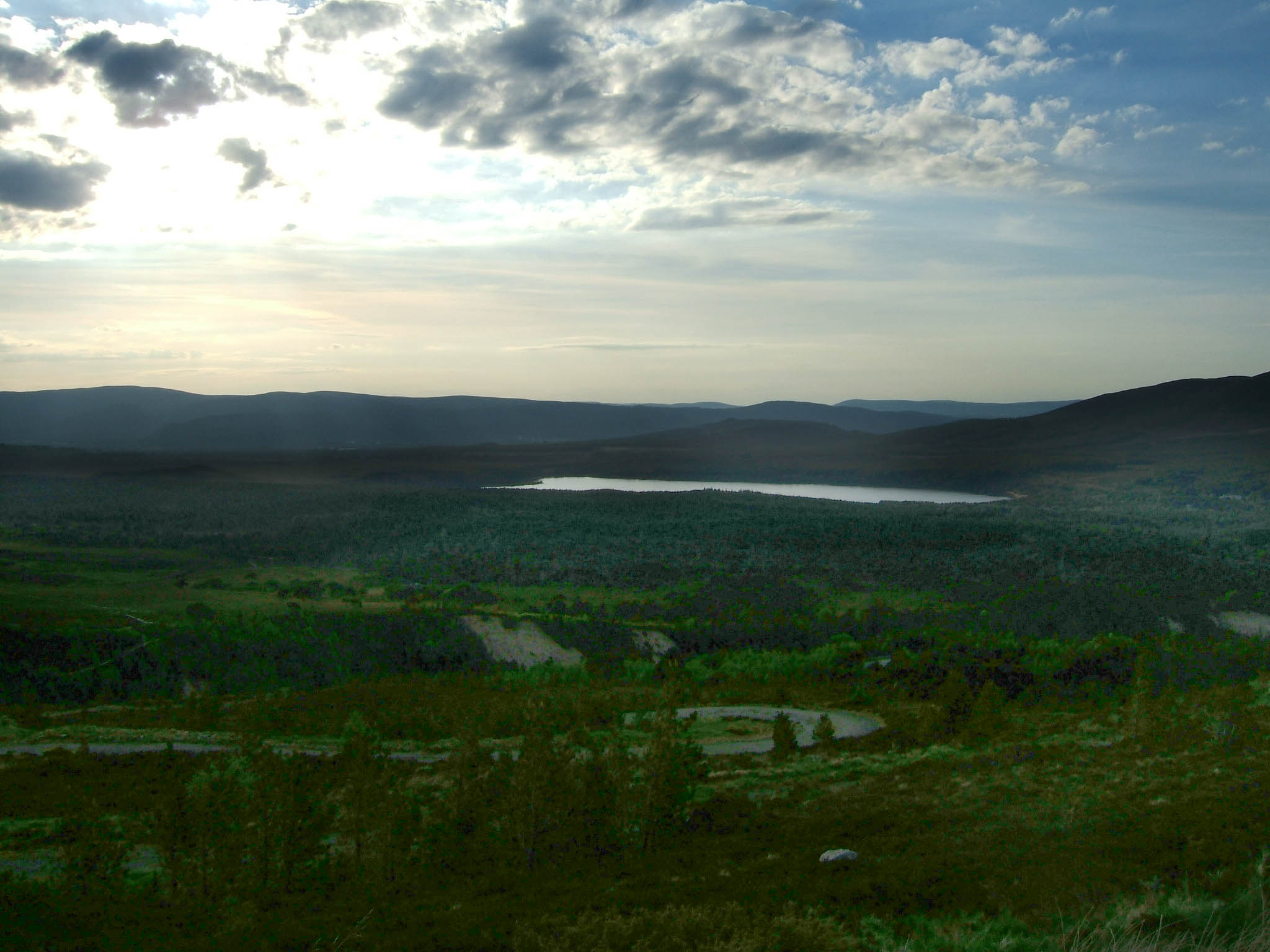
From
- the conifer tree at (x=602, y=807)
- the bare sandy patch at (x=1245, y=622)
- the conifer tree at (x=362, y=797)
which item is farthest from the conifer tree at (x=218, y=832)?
the bare sandy patch at (x=1245, y=622)

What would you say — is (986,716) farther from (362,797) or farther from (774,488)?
(774,488)

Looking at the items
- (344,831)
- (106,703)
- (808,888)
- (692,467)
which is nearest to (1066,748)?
(808,888)

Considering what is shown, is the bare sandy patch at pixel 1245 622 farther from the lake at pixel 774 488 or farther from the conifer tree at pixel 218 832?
Answer: the lake at pixel 774 488

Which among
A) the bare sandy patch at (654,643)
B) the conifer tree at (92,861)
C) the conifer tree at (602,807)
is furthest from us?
the bare sandy patch at (654,643)

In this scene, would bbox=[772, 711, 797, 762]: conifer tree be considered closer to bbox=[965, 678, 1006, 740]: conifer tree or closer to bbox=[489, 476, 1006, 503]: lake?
bbox=[965, 678, 1006, 740]: conifer tree

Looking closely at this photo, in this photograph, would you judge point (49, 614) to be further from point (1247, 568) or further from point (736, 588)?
point (1247, 568)
